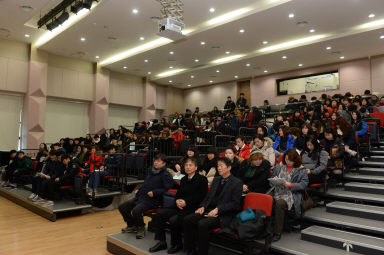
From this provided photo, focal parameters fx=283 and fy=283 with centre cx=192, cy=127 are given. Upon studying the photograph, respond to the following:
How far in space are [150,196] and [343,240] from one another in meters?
2.46

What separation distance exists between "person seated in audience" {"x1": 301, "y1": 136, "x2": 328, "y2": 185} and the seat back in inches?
46.6

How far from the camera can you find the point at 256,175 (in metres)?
3.96

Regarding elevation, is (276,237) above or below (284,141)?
below

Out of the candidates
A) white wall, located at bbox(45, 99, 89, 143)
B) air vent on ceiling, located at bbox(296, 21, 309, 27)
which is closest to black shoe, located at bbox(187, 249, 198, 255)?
air vent on ceiling, located at bbox(296, 21, 309, 27)

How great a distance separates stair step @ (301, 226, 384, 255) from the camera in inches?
116

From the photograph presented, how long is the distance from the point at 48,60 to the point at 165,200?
36.7ft

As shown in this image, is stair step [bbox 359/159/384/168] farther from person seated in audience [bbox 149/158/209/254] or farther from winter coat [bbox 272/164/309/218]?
person seated in audience [bbox 149/158/209/254]

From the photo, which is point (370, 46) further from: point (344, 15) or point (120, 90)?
point (120, 90)

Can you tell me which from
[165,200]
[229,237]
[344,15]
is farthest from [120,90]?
[229,237]

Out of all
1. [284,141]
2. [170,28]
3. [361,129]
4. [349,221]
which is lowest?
[349,221]

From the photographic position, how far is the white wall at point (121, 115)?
15289 mm

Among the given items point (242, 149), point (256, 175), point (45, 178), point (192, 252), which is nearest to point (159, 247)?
point (192, 252)

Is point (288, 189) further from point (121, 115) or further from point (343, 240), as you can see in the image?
point (121, 115)

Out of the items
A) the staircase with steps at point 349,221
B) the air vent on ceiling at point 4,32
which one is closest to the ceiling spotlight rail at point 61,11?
the air vent on ceiling at point 4,32
